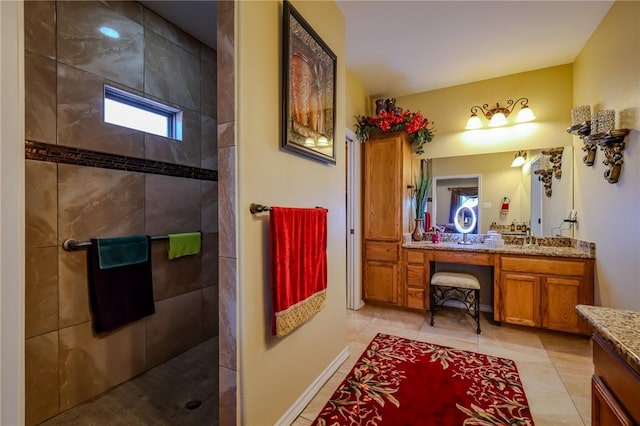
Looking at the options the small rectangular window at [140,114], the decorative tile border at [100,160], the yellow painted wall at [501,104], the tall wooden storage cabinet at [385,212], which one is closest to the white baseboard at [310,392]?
the tall wooden storage cabinet at [385,212]

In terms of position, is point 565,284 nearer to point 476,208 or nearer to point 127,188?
point 476,208

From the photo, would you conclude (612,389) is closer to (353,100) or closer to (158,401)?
(158,401)

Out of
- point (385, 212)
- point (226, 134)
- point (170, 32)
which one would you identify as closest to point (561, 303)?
point (385, 212)

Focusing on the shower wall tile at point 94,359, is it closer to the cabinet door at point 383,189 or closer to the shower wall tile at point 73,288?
the shower wall tile at point 73,288

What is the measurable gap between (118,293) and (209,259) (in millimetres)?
810

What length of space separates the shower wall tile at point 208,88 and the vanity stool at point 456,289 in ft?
9.16

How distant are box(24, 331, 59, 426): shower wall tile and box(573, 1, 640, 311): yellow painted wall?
11.8 ft

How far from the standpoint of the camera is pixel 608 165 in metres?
2.17

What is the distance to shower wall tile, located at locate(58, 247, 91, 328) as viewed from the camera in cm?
165

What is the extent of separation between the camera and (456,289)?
3.08 meters

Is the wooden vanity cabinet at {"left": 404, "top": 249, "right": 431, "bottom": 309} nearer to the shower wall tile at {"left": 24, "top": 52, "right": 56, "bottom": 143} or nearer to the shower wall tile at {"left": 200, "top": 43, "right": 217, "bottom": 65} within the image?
the shower wall tile at {"left": 200, "top": 43, "right": 217, "bottom": 65}

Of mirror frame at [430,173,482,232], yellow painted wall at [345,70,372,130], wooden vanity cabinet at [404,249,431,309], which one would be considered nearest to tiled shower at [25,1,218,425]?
yellow painted wall at [345,70,372,130]

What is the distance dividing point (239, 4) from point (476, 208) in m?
3.18

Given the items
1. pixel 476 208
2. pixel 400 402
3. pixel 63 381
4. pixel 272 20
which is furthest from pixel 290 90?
pixel 476 208
